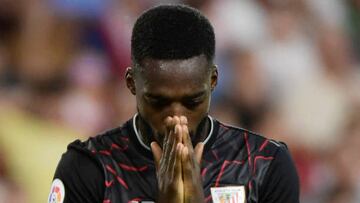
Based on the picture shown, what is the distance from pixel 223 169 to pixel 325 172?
3.77 m

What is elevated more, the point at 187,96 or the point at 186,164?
the point at 187,96

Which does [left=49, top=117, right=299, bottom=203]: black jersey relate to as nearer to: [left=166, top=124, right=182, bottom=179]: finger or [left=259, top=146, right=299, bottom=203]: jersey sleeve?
[left=259, top=146, right=299, bottom=203]: jersey sleeve

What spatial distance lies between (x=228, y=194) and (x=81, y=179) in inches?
20.8

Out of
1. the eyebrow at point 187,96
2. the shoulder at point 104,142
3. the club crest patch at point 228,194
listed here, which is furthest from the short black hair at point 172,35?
the club crest patch at point 228,194

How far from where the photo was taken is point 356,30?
9164 millimetres

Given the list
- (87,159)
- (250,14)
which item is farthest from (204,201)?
(250,14)

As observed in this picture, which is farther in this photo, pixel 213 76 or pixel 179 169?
pixel 213 76

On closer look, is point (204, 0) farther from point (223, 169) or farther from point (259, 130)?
point (223, 169)

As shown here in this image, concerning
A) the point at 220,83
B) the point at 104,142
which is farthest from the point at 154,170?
the point at 220,83

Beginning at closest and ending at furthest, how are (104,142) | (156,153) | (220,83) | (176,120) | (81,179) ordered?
(176,120)
(156,153)
(81,179)
(104,142)
(220,83)

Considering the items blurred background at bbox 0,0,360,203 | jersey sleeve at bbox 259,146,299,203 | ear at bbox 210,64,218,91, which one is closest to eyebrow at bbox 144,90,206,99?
ear at bbox 210,64,218,91

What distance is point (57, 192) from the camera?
3.63 meters

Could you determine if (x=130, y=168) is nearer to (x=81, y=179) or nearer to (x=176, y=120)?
(x=81, y=179)

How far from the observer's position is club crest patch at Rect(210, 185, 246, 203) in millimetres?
3578
